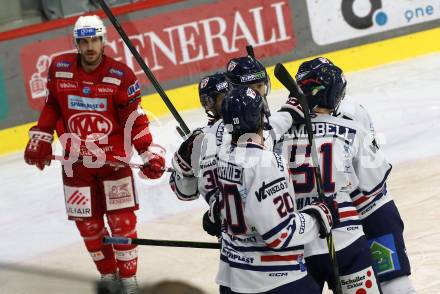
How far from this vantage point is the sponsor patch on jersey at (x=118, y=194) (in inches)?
202

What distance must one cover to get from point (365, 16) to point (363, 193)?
20.6 ft

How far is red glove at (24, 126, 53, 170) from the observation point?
5176 mm

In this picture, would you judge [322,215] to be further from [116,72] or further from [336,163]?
[116,72]

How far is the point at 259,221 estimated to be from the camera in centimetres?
311

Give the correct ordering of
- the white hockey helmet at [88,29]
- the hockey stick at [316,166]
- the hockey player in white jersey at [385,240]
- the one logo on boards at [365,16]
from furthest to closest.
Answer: the one logo on boards at [365,16] → the white hockey helmet at [88,29] → the hockey player in white jersey at [385,240] → the hockey stick at [316,166]

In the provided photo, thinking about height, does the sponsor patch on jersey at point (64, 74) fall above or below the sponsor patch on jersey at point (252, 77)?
above

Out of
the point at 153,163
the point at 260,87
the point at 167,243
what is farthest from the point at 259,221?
the point at 153,163

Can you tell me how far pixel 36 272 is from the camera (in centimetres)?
577

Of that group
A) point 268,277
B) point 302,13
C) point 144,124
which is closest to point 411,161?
point 144,124

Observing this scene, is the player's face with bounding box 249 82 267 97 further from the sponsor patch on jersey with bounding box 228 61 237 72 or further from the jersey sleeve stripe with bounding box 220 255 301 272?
the jersey sleeve stripe with bounding box 220 255 301 272

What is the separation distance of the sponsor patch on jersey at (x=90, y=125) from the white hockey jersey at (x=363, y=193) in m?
1.78

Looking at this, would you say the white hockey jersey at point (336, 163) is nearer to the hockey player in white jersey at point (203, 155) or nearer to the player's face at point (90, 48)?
the hockey player in white jersey at point (203, 155)

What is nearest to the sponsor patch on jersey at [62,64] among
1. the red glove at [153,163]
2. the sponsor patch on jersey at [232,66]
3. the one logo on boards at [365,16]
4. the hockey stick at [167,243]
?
the red glove at [153,163]

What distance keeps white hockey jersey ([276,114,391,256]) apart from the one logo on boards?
245 inches
